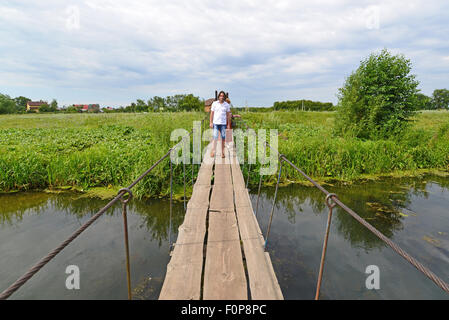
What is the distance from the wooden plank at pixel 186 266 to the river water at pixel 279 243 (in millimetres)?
1213

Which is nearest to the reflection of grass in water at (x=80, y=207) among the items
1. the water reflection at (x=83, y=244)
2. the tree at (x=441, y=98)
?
the water reflection at (x=83, y=244)

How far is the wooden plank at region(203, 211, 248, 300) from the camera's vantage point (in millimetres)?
1728

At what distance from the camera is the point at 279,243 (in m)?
4.08

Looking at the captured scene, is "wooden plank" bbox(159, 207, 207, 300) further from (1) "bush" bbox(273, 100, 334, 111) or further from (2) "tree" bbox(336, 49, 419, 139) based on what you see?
(1) "bush" bbox(273, 100, 334, 111)

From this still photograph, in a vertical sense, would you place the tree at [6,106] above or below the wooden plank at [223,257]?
above

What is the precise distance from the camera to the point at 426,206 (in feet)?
18.3

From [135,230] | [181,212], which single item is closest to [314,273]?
[181,212]

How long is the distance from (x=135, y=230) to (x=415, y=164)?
10281 mm

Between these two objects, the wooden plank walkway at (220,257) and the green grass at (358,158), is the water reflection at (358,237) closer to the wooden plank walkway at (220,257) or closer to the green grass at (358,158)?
the green grass at (358,158)

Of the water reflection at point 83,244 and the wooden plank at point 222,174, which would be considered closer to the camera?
the water reflection at point 83,244

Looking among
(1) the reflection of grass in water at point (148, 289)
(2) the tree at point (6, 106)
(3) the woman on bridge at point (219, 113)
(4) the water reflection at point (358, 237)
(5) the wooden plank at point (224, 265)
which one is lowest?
(1) the reflection of grass in water at point (148, 289)

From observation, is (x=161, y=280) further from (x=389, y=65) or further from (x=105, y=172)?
(x=389, y=65)

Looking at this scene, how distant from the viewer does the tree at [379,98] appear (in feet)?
33.9

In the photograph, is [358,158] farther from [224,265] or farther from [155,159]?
[224,265]
